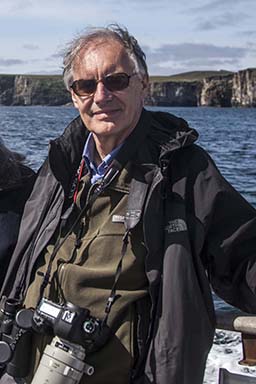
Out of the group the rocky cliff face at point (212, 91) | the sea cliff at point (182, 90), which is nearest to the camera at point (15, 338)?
the sea cliff at point (182, 90)

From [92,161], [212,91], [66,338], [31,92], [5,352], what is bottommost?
[31,92]

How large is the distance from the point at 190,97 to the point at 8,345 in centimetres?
17468

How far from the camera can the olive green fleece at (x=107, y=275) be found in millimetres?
3680

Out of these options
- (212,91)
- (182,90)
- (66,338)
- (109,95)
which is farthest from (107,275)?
(182,90)

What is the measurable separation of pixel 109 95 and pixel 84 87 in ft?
0.52

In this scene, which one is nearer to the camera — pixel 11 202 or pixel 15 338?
pixel 15 338

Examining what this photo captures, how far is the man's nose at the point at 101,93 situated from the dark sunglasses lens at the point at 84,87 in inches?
1.1

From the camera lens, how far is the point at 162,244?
361cm

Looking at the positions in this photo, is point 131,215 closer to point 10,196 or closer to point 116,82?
point 116,82

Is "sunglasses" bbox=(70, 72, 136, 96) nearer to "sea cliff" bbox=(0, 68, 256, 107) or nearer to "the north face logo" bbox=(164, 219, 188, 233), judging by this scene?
"the north face logo" bbox=(164, 219, 188, 233)

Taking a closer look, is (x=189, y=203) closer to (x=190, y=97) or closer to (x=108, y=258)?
(x=108, y=258)

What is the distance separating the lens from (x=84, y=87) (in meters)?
3.97

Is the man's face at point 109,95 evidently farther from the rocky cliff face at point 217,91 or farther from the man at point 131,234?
the rocky cliff face at point 217,91

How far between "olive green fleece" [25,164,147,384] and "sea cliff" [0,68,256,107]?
128m
